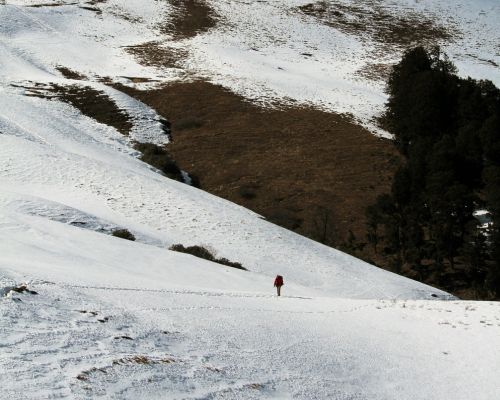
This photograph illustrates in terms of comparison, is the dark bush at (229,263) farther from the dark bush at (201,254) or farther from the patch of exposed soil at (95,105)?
the patch of exposed soil at (95,105)

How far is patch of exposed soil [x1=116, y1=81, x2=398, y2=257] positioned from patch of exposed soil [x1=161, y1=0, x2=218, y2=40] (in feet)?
82.6

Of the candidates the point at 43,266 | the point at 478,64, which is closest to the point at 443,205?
the point at 43,266

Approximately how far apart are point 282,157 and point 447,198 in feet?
55.8

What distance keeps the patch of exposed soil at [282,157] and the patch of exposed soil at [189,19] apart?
2516 centimetres

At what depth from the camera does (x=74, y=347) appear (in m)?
10.2

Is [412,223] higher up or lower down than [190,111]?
lower down

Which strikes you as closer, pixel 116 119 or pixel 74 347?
pixel 74 347

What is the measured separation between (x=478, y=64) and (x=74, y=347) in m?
79.5

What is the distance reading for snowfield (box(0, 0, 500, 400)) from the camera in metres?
10.1

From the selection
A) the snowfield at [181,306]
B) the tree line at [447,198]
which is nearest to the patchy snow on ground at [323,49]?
the tree line at [447,198]

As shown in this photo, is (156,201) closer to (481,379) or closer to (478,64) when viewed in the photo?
(481,379)

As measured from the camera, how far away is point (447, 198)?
3850cm

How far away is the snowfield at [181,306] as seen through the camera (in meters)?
10.1

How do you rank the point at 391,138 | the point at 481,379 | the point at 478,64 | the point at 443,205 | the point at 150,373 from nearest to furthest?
the point at 150,373 < the point at 481,379 < the point at 443,205 < the point at 391,138 < the point at 478,64
